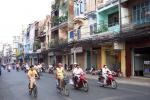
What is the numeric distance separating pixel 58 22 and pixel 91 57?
56.6ft

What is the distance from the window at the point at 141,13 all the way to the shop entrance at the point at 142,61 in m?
2.68

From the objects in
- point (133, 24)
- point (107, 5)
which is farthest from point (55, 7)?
point (133, 24)

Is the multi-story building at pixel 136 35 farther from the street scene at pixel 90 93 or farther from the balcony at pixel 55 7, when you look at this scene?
the balcony at pixel 55 7

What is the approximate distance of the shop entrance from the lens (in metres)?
35.6

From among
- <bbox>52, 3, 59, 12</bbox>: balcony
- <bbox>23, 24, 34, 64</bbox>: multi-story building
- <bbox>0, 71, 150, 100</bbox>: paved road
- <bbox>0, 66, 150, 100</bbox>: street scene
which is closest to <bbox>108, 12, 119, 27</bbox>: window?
<bbox>0, 66, 150, 100</bbox>: street scene

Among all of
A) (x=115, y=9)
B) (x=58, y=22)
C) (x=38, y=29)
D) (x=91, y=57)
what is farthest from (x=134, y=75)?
(x=38, y=29)

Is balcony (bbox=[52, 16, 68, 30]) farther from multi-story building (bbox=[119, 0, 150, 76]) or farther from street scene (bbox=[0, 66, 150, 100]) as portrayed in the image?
street scene (bbox=[0, 66, 150, 100])

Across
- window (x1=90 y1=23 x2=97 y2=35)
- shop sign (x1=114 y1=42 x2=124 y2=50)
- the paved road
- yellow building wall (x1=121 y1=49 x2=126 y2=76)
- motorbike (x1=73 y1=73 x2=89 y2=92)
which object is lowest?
the paved road

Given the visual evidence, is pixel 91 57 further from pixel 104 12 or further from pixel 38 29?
pixel 38 29

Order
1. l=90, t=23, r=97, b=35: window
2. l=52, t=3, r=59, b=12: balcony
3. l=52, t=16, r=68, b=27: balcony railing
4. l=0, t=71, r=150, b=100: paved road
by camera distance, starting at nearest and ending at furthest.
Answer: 1. l=0, t=71, r=150, b=100: paved road
2. l=90, t=23, r=97, b=35: window
3. l=52, t=16, r=68, b=27: balcony railing
4. l=52, t=3, r=59, b=12: balcony

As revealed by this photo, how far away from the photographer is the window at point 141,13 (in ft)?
113

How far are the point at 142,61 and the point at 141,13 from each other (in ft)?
14.9

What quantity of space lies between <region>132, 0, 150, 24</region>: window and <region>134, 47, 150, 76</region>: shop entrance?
2681mm

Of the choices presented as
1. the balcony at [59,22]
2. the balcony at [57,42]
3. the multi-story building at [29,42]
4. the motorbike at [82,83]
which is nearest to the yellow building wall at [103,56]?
the balcony at [57,42]
